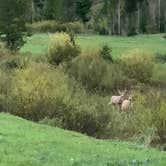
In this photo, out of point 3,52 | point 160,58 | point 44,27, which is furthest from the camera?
point 44,27

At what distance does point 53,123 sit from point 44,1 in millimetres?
87034

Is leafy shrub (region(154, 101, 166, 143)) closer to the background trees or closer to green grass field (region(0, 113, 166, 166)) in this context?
green grass field (region(0, 113, 166, 166))

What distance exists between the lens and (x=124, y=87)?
155 ft

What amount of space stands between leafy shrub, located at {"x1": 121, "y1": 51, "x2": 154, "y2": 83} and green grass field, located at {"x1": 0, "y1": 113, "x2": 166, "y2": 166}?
99.4ft

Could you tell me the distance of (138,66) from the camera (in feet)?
162

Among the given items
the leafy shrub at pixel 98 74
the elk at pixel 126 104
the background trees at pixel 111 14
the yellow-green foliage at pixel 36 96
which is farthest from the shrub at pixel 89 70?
the background trees at pixel 111 14

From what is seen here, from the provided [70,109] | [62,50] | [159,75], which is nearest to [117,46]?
[159,75]

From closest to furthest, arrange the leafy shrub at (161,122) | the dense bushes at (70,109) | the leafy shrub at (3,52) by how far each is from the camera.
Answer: the leafy shrub at (161,122) → the dense bushes at (70,109) → the leafy shrub at (3,52)

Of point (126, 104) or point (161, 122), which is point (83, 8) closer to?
point (126, 104)

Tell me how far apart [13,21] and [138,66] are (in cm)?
1036

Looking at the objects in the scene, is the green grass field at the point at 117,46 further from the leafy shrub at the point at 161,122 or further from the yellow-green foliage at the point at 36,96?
the leafy shrub at the point at 161,122

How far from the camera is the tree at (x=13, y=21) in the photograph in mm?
50181

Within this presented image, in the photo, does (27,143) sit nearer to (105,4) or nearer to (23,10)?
(23,10)

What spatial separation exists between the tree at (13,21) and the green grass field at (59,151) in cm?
3105
